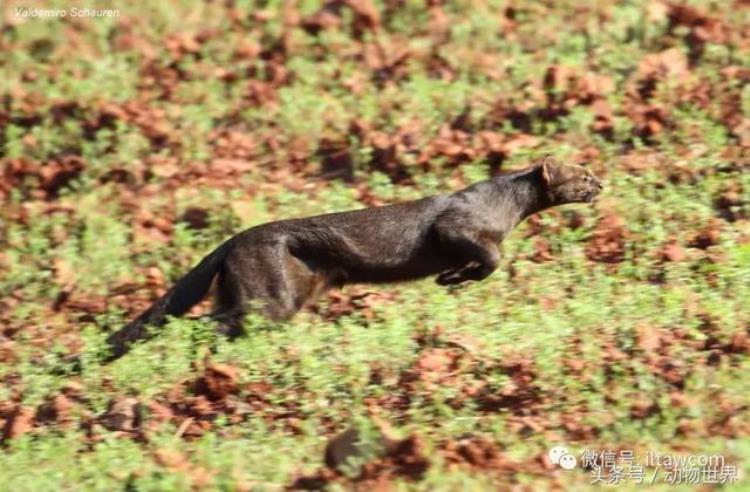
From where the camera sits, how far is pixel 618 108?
39.9 feet

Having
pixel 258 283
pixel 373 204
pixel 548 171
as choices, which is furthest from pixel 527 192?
pixel 258 283

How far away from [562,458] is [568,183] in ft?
10.6

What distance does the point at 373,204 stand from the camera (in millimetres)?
11398

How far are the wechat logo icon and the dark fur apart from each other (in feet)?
7.80

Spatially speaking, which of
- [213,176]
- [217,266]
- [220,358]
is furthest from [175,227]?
[220,358]

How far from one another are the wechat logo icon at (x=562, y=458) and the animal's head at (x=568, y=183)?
9.88ft

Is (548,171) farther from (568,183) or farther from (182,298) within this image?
(182,298)

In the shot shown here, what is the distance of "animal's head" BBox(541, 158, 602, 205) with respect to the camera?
32.4 ft

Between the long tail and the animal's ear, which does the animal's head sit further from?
the long tail

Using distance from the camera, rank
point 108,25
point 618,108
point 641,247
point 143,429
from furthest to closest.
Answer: point 108,25, point 618,108, point 641,247, point 143,429

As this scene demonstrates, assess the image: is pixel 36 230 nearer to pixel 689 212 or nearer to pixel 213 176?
pixel 213 176

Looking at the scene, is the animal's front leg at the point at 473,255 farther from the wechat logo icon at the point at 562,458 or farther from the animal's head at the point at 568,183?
the wechat logo icon at the point at 562,458

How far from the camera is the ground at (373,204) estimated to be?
7.55 m

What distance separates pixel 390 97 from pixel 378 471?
659 cm
